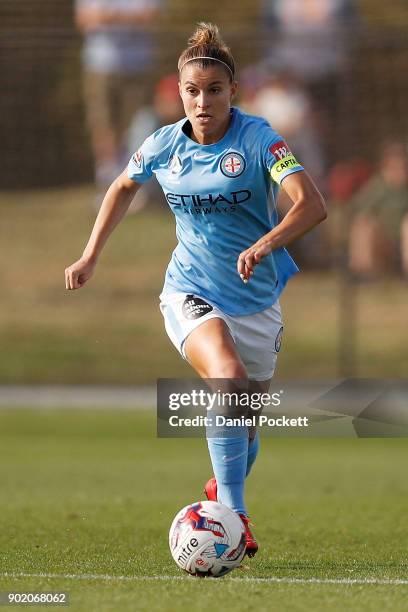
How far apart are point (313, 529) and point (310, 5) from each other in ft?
48.5

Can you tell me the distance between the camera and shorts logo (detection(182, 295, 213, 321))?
6539mm

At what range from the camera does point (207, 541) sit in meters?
5.83

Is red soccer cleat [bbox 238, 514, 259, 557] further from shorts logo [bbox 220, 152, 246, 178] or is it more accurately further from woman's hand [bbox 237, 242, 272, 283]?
shorts logo [bbox 220, 152, 246, 178]

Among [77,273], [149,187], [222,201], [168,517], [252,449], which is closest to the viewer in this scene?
[222,201]

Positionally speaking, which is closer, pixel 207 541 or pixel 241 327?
pixel 207 541

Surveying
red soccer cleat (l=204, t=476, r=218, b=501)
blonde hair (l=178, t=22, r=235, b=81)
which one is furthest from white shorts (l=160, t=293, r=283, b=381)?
blonde hair (l=178, t=22, r=235, b=81)

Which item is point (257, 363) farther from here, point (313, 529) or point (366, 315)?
point (366, 315)

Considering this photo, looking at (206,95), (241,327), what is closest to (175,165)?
(206,95)

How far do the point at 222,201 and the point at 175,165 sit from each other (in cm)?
32

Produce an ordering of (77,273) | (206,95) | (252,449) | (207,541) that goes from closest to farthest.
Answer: (207,541) < (206,95) < (77,273) < (252,449)

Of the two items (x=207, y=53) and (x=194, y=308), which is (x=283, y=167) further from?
(x=194, y=308)

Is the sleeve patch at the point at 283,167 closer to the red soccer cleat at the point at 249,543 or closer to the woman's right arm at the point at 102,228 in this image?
the woman's right arm at the point at 102,228

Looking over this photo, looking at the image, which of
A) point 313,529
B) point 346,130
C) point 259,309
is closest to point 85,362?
point 346,130

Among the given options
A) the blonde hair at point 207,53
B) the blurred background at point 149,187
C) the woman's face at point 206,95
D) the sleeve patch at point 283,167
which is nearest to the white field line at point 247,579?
the sleeve patch at point 283,167
